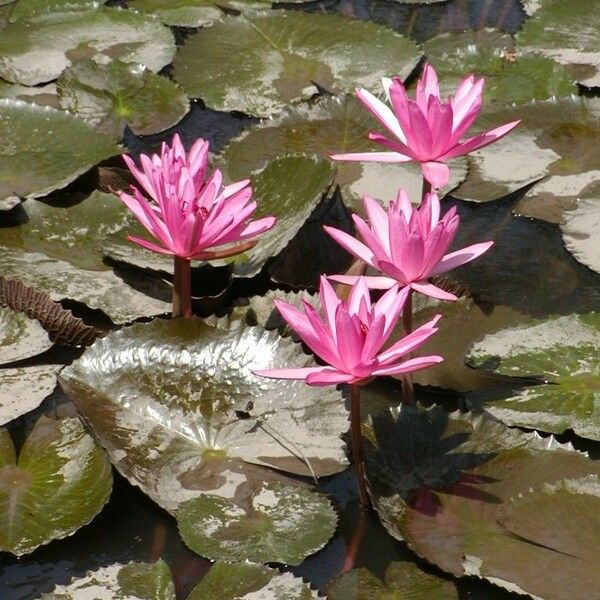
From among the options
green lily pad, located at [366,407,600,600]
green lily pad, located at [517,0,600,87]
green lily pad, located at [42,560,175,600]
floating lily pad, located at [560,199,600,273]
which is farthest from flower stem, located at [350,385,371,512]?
green lily pad, located at [517,0,600,87]

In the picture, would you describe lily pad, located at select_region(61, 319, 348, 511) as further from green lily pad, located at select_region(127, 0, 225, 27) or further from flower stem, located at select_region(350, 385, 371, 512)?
green lily pad, located at select_region(127, 0, 225, 27)

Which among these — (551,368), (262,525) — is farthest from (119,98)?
(262,525)

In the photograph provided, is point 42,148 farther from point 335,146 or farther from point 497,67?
point 497,67

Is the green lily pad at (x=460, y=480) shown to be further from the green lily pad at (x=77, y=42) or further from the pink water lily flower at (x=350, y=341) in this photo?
the green lily pad at (x=77, y=42)

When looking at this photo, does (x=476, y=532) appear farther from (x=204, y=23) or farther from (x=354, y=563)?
(x=204, y=23)

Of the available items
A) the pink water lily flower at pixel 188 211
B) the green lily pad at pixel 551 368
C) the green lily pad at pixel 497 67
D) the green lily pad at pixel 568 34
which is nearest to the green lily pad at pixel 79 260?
the pink water lily flower at pixel 188 211

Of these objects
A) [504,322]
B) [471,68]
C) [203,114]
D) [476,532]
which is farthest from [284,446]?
[471,68]
